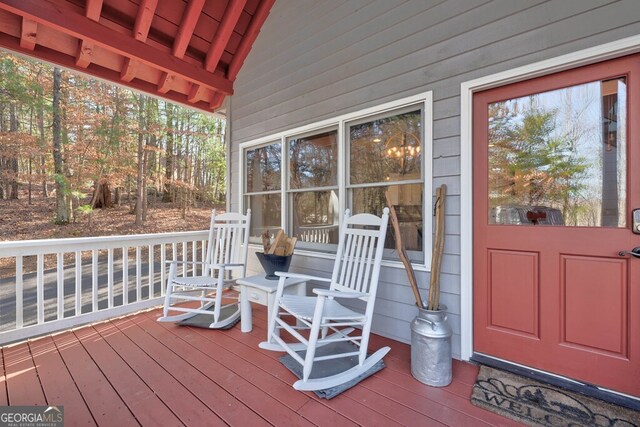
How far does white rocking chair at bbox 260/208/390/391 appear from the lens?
5.86 feet

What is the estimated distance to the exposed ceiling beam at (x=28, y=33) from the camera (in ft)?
8.72

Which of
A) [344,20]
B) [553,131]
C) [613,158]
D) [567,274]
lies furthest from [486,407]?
[344,20]

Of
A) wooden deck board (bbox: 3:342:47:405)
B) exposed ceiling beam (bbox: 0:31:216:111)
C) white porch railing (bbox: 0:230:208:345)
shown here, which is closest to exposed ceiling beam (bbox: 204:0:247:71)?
exposed ceiling beam (bbox: 0:31:216:111)

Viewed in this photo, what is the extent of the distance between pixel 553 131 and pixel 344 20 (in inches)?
84.3

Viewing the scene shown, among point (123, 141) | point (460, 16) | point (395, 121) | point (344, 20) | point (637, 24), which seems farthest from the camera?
point (123, 141)

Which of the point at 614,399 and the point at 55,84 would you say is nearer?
the point at 614,399

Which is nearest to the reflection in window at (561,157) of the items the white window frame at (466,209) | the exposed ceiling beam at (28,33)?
the white window frame at (466,209)

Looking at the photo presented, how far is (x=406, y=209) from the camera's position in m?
2.49

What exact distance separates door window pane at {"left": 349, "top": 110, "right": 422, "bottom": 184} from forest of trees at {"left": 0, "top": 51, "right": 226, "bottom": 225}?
8.09 m

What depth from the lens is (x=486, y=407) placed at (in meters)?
1.61

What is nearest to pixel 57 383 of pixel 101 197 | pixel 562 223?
pixel 562 223

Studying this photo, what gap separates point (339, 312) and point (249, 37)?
3.74m

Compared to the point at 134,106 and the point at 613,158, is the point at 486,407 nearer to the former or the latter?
the point at 613,158

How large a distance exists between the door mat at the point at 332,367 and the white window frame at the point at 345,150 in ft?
2.65
